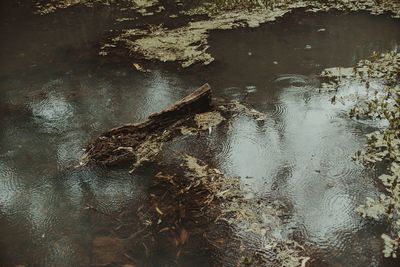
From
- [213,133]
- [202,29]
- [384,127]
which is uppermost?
[202,29]

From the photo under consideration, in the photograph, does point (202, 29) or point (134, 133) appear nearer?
point (134, 133)

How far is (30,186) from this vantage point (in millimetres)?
4352

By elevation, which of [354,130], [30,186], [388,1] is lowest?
[30,186]

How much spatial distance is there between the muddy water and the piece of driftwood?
224 millimetres

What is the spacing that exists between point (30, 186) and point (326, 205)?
3.12m

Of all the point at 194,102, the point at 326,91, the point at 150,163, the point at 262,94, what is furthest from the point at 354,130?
the point at 150,163

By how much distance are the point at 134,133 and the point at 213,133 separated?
97cm

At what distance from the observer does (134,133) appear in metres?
4.79

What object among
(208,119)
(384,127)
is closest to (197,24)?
(208,119)

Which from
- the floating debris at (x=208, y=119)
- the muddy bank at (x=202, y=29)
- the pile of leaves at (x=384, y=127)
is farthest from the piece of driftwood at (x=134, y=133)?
the pile of leaves at (x=384, y=127)

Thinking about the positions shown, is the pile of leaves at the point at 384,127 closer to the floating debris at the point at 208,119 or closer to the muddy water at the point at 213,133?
the muddy water at the point at 213,133

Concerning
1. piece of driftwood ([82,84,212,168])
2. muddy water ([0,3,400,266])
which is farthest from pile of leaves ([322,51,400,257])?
piece of driftwood ([82,84,212,168])

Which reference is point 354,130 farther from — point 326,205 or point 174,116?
point 174,116

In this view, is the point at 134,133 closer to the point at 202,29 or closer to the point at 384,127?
the point at 384,127
